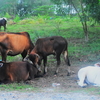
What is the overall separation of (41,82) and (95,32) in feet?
40.1

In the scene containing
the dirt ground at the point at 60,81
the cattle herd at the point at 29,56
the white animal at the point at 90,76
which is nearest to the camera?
the dirt ground at the point at 60,81

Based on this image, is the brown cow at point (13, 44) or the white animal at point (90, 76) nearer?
the white animal at point (90, 76)

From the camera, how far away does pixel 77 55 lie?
12.2m

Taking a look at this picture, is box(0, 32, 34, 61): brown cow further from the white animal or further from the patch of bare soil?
the white animal

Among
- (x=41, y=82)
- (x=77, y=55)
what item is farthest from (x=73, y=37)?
(x=41, y=82)

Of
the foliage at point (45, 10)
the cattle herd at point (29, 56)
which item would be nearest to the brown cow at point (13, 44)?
the cattle herd at point (29, 56)

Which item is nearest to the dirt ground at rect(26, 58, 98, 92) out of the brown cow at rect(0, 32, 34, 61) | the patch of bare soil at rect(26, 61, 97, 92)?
the patch of bare soil at rect(26, 61, 97, 92)

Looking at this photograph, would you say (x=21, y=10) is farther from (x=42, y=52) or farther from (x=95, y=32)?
(x=42, y=52)

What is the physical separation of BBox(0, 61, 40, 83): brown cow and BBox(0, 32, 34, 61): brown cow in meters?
1.39

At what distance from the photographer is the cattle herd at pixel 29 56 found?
7430 millimetres

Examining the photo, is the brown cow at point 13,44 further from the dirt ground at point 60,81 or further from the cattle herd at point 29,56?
the dirt ground at point 60,81

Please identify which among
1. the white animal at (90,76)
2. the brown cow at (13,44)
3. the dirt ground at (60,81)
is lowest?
the dirt ground at (60,81)

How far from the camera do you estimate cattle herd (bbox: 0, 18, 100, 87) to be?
743 centimetres

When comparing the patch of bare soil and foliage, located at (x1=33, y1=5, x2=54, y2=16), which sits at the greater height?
foliage, located at (x1=33, y1=5, x2=54, y2=16)
